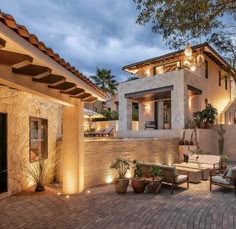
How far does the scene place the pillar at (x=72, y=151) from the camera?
7.73 metres

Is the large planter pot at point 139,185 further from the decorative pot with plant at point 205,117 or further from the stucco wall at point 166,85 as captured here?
the decorative pot with plant at point 205,117

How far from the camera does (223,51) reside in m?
8.36

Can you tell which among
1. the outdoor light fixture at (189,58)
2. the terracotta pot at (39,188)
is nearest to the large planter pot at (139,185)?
the terracotta pot at (39,188)

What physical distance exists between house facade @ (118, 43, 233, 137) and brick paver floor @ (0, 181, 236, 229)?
804 cm

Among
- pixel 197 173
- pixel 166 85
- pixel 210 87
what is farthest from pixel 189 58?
pixel 210 87

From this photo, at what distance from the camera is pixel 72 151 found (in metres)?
7.80

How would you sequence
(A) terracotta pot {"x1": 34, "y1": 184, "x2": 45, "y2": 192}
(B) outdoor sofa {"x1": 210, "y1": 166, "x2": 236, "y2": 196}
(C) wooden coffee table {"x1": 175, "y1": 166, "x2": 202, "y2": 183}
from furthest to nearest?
(C) wooden coffee table {"x1": 175, "y1": 166, "x2": 202, "y2": 183}, (A) terracotta pot {"x1": 34, "y1": 184, "x2": 45, "y2": 192}, (B) outdoor sofa {"x1": 210, "y1": 166, "x2": 236, "y2": 196}

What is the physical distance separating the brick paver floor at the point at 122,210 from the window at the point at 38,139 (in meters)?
1.81

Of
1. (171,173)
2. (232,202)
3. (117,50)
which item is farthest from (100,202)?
(117,50)

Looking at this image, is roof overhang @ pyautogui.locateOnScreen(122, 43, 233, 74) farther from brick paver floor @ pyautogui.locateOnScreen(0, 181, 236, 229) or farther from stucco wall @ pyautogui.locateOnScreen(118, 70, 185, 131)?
brick paver floor @ pyautogui.locateOnScreen(0, 181, 236, 229)

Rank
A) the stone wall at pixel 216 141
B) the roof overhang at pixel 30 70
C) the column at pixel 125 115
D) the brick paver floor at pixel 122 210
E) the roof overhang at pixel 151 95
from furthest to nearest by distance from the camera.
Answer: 1. the column at pixel 125 115
2. the roof overhang at pixel 151 95
3. the stone wall at pixel 216 141
4. the brick paver floor at pixel 122 210
5. the roof overhang at pixel 30 70

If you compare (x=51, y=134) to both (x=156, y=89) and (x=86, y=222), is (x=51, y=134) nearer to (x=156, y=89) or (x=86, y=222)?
(x=86, y=222)

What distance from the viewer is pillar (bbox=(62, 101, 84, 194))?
773 centimetres

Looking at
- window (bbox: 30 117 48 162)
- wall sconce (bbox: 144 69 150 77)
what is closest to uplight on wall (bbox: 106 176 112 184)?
window (bbox: 30 117 48 162)
